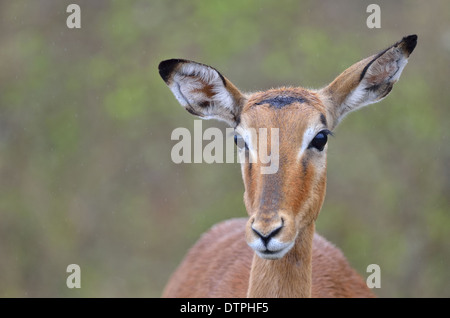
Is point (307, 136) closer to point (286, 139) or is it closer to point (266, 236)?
point (286, 139)

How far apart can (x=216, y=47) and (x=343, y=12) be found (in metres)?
2.95

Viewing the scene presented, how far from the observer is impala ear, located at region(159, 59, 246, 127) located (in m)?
5.86

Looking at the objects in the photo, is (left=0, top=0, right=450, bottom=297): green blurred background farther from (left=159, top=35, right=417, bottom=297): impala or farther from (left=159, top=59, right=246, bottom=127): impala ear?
(left=159, top=59, right=246, bottom=127): impala ear

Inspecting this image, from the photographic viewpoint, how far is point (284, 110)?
219 inches

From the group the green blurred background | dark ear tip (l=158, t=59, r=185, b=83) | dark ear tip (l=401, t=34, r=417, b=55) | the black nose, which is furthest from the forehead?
the green blurred background

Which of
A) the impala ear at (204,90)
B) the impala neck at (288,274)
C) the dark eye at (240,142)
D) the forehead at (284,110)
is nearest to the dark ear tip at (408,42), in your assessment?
the forehead at (284,110)

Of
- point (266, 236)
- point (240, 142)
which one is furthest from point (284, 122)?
point (266, 236)

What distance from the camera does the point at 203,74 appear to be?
5.91 m

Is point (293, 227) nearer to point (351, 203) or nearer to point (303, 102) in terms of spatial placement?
point (303, 102)

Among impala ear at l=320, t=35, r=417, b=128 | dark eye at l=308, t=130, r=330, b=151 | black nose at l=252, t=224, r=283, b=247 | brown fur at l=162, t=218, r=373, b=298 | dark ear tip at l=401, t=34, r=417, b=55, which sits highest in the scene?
dark ear tip at l=401, t=34, r=417, b=55

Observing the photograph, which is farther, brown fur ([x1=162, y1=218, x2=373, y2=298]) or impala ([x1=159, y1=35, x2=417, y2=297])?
brown fur ([x1=162, y1=218, x2=373, y2=298])

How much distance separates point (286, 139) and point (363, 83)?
104 cm
